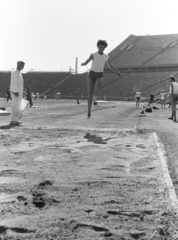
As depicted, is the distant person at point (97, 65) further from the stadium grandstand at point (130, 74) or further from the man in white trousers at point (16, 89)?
the stadium grandstand at point (130, 74)

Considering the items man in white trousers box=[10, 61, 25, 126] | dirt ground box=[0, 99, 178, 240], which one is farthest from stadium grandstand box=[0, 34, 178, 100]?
dirt ground box=[0, 99, 178, 240]

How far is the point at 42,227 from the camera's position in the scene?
1913 mm

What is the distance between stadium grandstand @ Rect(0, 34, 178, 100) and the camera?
188 feet

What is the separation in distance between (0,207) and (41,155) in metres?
1.86

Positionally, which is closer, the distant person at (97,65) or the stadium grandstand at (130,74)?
the distant person at (97,65)

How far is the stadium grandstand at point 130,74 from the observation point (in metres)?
57.4

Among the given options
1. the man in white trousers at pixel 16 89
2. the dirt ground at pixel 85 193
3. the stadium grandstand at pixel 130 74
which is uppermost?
the stadium grandstand at pixel 130 74

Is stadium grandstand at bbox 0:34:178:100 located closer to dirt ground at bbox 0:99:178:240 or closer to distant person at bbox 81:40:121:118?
distant person at bbox 81:40:121:118

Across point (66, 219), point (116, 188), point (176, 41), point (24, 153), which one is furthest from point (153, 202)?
point (176, 41)

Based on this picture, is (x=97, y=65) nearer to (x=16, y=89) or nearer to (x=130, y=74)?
(x=16, y=89)

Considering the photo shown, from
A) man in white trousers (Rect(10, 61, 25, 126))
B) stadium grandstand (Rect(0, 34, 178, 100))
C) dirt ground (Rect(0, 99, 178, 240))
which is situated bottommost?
dirt ground (Rect(0, 99, 178, 240))

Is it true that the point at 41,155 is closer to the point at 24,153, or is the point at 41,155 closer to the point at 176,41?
the point at 24,153

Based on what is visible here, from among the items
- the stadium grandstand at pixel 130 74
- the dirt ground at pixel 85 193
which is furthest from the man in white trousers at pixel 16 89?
the stadium grandstand at pixel 130 74

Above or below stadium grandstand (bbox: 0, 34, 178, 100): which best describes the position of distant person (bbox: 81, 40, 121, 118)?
below
